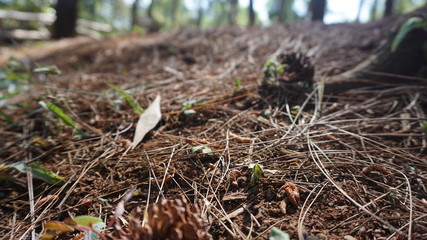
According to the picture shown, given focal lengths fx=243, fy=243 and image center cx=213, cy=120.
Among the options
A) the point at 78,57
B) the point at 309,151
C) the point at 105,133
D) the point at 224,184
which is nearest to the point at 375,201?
the point at 309,151

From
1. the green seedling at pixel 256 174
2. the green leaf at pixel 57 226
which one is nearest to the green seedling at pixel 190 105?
the green seedling at pixel 256 174

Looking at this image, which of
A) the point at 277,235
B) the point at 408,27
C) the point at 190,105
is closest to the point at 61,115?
the point at 190,105

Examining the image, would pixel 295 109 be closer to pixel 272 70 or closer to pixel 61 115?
pixel 272 70

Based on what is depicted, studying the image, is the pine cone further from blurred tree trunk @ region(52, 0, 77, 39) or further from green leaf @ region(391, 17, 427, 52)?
blurred tree trunk @ region(52, 0, 77, 39)

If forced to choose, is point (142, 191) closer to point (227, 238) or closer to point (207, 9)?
point (227, 238)

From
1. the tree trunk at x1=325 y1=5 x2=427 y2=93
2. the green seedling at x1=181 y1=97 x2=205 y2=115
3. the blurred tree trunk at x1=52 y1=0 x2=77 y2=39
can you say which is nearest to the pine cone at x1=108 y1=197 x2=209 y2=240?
the green seedling at x1=181 y1=97 x2=205 y2=115

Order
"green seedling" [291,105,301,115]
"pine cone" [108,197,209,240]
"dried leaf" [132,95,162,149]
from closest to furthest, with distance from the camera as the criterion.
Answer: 1. "pine cone" [108,197,209,240]
2. "dried leaf" [132,95,162,149]
3. "green seedling" [291,105,301,115]

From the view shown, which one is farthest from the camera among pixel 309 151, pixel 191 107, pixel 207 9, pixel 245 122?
pixel 207 9
